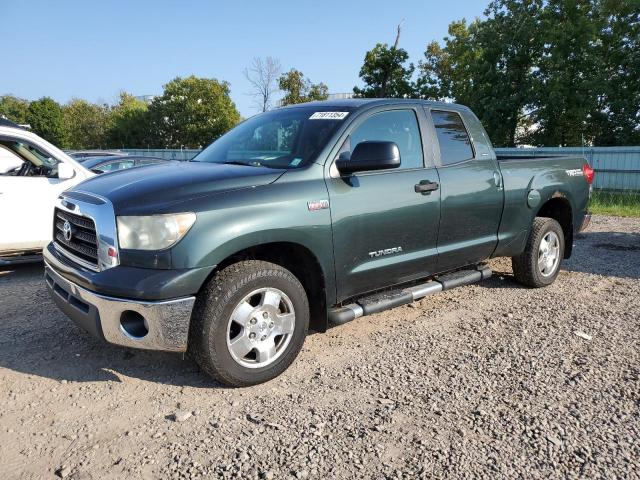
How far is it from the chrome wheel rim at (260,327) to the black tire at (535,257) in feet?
10.0

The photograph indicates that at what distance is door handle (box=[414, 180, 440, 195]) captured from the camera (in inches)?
152

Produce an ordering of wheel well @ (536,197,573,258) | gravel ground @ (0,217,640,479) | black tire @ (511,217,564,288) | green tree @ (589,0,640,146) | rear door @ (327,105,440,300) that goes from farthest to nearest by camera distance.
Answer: green tree @ (589,0,640,146)
wheel well @ (536,197,573,258)
black tire @ (511,217,564,288)
rear door @ (327,105,440,300)
gravel ground @ (0,217,640,479)

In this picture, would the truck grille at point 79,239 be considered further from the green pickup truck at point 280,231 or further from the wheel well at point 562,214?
the wheel well at point 562,214

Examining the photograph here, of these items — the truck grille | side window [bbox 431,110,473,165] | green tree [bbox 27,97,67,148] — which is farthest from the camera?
green tree [bbox 27,97,67,148]

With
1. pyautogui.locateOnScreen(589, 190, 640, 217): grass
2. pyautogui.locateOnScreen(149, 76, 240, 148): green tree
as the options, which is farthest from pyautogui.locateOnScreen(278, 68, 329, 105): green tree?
pyautogui.locateOnScreen(589, 190, 640, 217): grass

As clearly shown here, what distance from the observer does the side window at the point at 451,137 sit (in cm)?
428

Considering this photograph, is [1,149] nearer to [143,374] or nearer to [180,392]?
[143,374]

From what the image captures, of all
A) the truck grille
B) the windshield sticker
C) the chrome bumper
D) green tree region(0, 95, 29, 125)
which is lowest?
the chrome bumper

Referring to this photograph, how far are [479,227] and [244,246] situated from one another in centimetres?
242

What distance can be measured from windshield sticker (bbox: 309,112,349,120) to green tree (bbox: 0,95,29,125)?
6376 centimetres

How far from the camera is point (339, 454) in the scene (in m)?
2.49

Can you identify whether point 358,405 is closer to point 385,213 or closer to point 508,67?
point 385,213

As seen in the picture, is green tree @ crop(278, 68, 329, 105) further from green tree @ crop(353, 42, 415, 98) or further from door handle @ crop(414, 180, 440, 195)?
door handle @ crop(414, 180, 440, 195)

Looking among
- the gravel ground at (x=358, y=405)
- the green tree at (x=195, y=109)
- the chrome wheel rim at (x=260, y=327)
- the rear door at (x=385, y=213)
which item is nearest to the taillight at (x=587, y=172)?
the gravel ground at (x=358, y=405)
